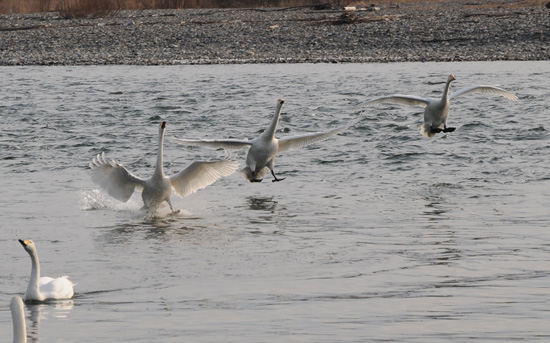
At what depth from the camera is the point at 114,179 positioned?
14.9 meters

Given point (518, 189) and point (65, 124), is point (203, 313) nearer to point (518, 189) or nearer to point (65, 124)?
point (518, 189)

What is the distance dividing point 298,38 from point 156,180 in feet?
81.4

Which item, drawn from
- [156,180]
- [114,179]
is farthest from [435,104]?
[114,179]

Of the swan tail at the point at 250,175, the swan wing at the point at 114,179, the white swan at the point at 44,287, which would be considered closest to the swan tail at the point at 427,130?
the swan tail at the point at 250,175

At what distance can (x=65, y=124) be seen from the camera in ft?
80.4

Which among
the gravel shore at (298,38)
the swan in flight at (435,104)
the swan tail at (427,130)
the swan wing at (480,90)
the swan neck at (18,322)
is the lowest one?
the swan neck at (18,322)

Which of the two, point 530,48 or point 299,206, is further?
point 530,48

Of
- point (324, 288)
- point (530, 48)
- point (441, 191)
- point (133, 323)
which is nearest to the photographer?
Result: point (133, 323)

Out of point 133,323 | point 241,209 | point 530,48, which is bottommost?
point 133,323

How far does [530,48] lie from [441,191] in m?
20.4

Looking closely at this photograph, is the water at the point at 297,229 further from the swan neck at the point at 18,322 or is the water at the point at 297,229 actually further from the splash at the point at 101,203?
the swan neck at the point at 18,322

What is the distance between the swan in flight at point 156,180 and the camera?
1479cm

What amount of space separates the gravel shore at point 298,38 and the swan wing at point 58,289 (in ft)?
87.3

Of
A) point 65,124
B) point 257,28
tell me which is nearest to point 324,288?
point 65,124
